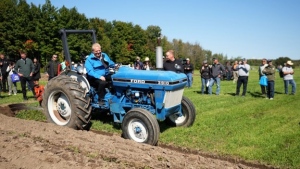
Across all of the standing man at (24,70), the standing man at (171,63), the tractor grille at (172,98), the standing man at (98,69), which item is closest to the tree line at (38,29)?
the standing man at (24,70)

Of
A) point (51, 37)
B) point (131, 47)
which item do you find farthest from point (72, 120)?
point (131, 47)

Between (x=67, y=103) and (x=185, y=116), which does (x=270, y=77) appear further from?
(x=67, y=103)

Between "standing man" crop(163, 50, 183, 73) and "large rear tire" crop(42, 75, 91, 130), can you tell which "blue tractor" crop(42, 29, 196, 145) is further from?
"standing man" crop(163, 50, 183, 73)

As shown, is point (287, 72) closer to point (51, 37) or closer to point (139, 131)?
point (139, 131)

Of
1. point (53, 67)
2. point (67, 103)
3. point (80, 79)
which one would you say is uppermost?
point (53, 67)

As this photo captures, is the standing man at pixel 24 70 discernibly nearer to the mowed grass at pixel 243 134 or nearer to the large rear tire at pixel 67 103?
the mowed grass at pixel 243 134

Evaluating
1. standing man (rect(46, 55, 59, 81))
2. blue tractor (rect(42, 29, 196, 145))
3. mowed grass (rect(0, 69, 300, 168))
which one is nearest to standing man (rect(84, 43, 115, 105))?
blue tractor (rect(42, 29, 196, 145))

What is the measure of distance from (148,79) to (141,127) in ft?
3.22

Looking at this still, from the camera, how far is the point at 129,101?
6086mm

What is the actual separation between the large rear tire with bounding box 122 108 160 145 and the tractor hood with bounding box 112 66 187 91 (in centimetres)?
62

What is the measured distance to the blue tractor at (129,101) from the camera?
17.9 ft

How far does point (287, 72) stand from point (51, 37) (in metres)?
37.8

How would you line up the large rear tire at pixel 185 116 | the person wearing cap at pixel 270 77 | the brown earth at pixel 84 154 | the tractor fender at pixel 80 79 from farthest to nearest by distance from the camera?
the person wearing cap at pixel 270 77, the large rear tire at pixel 185 116, the tractor fender at pixel 80 79, the brown earth at pixel 84 154

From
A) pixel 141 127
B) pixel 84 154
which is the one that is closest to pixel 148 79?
pixel 141 127
